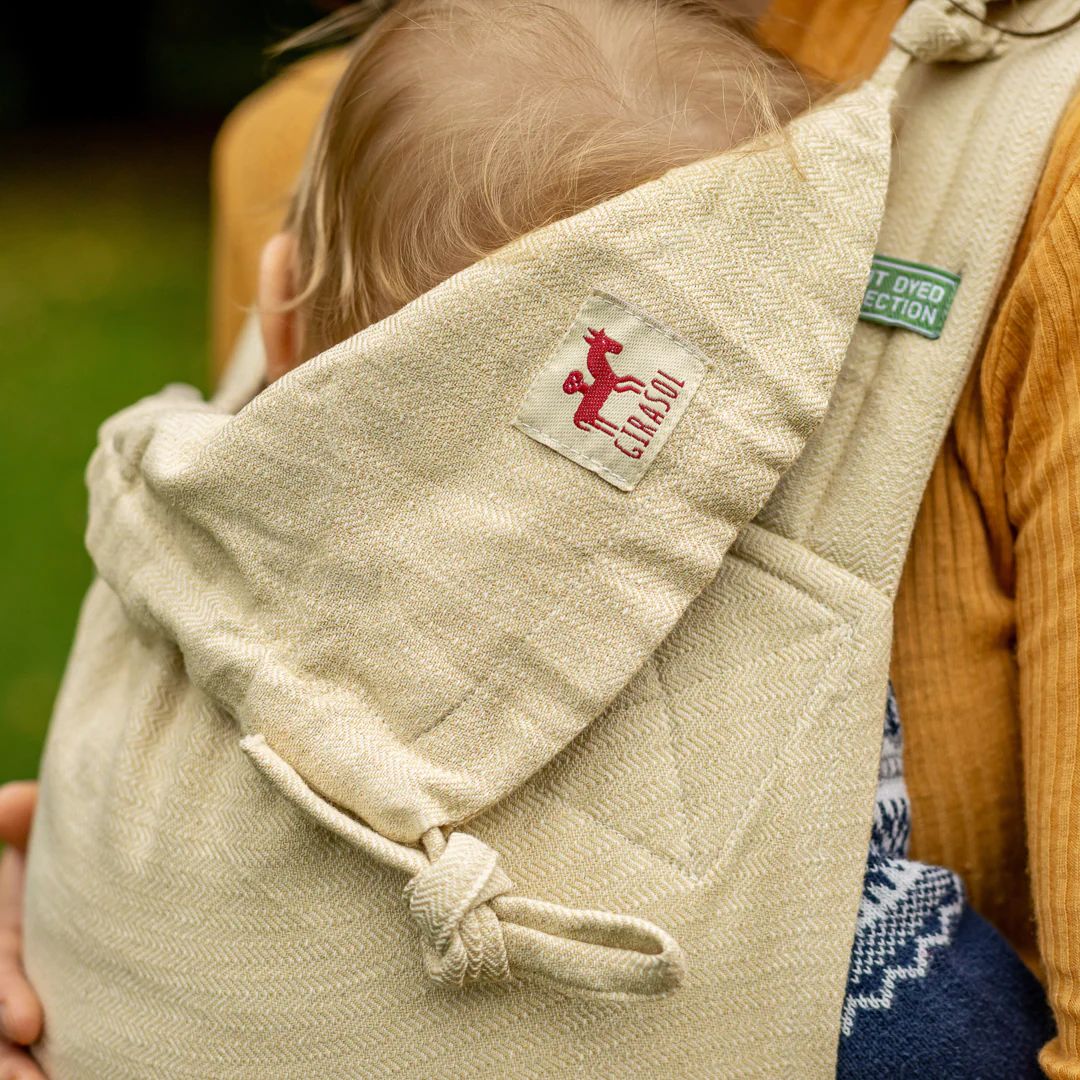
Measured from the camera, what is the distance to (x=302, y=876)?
990 mm

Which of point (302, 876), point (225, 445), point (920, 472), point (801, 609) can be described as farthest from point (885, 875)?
point (225, 445)

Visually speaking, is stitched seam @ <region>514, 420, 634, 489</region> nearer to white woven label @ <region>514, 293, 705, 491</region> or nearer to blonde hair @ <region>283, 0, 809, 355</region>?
white woven label @ <region>514, 293, 705, 491</region>

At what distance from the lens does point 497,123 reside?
3.34ft

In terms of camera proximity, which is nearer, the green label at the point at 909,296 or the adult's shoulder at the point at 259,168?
the green label at the point at 909,296

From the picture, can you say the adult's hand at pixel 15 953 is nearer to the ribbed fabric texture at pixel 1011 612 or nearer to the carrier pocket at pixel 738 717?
the carrier pocket at pixel 738 717

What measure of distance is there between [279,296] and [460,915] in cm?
66

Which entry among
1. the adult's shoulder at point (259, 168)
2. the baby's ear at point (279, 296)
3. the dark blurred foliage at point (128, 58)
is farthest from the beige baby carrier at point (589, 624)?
the dark blurred foliage at point (128, 58)

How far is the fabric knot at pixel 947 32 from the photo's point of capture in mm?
1036

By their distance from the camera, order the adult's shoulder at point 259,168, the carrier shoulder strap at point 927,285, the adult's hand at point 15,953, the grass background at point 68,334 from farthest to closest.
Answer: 1. the grass background at point 68,334
2. the adult's shoulder at point 259,168
3. the adult's hand at point 15,953
4. the carrier shoulder strap at point 927,285

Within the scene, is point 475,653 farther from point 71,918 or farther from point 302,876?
point 71,918

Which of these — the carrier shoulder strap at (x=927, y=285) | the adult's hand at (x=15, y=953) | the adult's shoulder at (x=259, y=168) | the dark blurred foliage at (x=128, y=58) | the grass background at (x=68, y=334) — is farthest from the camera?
the dark blurred foliage at (x=128, y=58)

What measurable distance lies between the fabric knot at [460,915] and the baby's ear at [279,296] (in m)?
0.57

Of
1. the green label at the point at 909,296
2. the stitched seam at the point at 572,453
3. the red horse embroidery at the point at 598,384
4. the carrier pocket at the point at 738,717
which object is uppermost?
the green label at the point at 909,296

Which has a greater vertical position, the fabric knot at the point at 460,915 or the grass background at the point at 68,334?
the fabric knot at the point at 460,915
